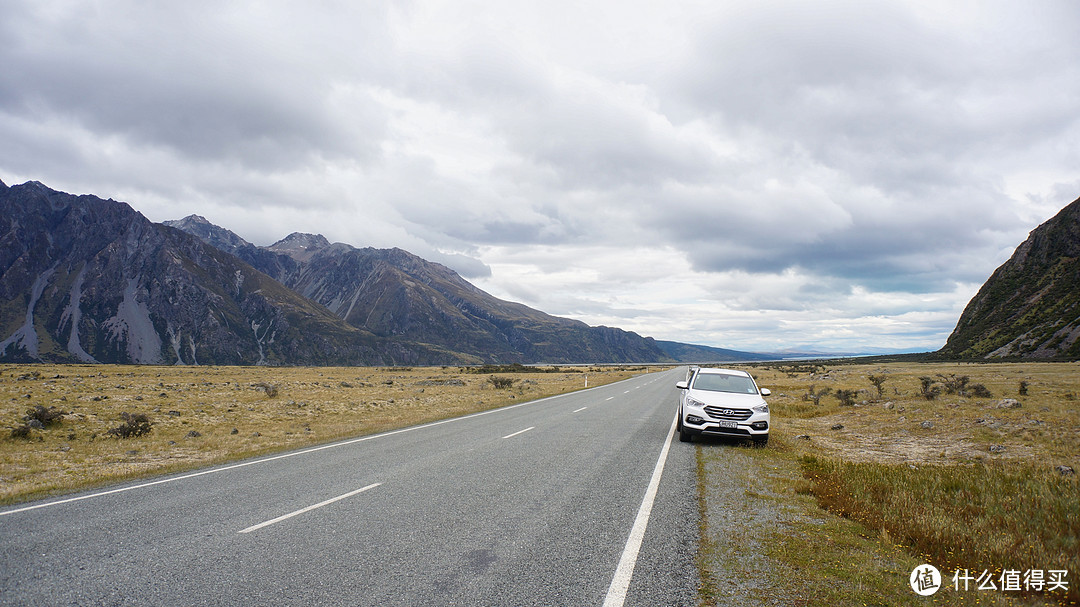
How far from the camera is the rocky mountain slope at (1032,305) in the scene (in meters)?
92.0

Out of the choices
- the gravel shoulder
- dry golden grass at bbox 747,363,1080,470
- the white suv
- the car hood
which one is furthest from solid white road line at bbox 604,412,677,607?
dry golden grass at bbox 747,363,1080,470

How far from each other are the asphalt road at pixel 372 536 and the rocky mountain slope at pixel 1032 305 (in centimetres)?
10794

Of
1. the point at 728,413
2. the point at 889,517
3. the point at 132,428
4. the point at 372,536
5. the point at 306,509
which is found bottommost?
the point at 132,428

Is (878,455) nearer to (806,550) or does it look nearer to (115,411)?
(806,550)

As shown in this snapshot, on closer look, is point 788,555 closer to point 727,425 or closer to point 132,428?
point 727,425

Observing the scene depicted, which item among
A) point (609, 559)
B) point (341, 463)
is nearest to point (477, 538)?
point (609, 559)

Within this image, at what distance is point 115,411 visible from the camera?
2253cm

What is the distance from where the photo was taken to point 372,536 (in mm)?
5969

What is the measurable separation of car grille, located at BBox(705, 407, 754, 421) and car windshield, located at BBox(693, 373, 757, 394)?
121 centimetres

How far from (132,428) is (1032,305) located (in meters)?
157

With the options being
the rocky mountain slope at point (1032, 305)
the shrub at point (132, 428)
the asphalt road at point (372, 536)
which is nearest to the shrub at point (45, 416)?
the shrub at point (132, 428)

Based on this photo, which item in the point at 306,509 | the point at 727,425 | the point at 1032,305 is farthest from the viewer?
the point at 1032,305

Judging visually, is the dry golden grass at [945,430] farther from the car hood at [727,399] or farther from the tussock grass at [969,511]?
the tussock grass at [969,511]

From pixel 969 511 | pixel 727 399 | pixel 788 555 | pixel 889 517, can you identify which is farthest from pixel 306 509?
pixel 727 399
